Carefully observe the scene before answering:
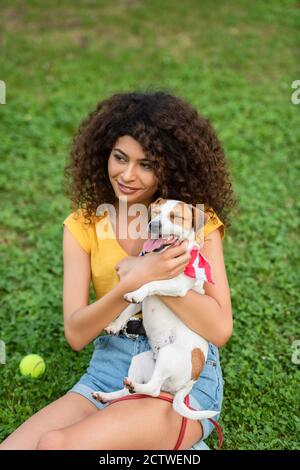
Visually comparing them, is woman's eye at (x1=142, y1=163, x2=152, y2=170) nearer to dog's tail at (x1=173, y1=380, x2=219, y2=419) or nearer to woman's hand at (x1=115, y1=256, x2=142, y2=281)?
woman's hand at (x1=115, y1=256, x2=142, y2=281)

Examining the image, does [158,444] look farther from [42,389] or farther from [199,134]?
[199,134]

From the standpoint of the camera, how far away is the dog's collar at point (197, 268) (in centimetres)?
247

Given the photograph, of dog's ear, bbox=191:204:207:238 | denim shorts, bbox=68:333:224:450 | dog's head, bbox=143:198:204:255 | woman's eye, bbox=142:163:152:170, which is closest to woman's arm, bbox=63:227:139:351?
denim shorts, bbox=68:333:224:450

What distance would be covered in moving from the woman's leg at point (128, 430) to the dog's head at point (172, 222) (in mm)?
634

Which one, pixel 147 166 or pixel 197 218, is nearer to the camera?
pixel 197 218

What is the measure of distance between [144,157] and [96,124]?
0.39 m

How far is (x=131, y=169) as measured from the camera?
2658 mm

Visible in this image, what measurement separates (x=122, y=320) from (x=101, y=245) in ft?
1.31

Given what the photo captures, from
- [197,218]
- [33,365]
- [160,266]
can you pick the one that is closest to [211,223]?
[197,218]

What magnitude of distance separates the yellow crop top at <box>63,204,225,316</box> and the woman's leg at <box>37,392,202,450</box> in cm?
63

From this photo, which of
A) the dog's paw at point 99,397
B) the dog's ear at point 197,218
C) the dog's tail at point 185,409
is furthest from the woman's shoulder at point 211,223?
the dog's paw at point 99,397

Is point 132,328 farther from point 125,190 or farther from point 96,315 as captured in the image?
point 125,190

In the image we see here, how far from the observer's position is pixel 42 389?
3.27m
